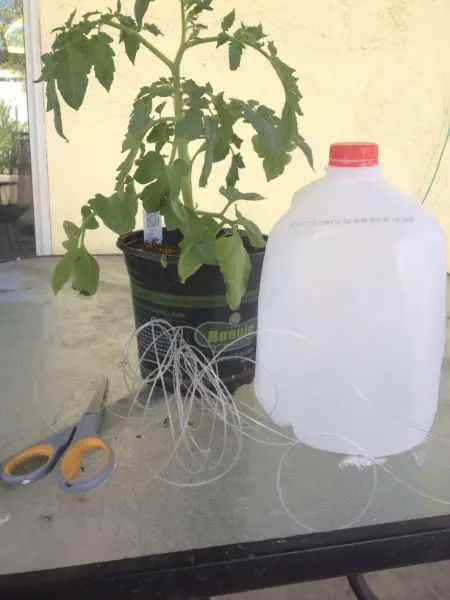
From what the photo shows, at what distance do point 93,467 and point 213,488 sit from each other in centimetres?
11

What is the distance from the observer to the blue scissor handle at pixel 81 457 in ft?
1.55

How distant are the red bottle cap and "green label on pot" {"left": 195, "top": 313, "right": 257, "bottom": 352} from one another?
0.65ft

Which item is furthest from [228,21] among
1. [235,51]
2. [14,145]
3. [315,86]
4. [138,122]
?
[14,145]

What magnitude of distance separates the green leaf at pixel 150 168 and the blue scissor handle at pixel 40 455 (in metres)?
0.26

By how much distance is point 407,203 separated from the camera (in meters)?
0.57

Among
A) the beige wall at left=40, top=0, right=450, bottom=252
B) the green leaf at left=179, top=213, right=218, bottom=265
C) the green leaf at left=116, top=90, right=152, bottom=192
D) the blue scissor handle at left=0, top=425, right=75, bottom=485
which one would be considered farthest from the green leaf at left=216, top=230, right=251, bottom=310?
the beige wall at left=40, top=0, right=450, bottom=252

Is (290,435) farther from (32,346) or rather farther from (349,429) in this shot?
(32,346)

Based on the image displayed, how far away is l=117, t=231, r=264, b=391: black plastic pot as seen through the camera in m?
0.59

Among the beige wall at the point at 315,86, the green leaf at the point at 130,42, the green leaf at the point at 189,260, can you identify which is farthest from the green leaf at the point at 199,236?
the beige wall at the point at 315,86

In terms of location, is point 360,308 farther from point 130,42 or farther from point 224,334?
point 130,42

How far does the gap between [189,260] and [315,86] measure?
876mm

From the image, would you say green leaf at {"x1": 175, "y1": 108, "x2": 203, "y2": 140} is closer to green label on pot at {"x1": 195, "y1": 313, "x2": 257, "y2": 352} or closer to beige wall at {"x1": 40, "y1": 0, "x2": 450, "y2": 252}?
green label on pot at {"x1": 195, "y1": 313, "x2": 257, "y2": 352}

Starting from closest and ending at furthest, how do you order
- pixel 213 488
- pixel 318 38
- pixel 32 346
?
pixel 213 488
pixel 32 346
pixel 318 38

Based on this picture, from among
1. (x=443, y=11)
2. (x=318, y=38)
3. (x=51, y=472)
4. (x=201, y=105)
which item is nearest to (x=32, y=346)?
(x=51, y=472)
